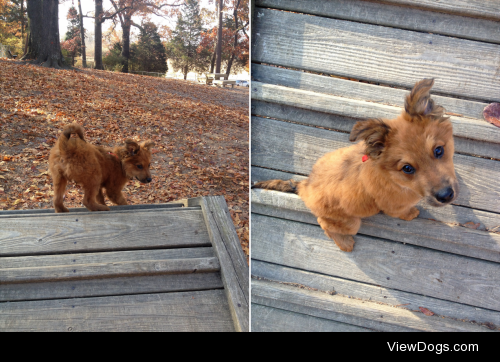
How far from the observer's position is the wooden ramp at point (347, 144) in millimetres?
1719

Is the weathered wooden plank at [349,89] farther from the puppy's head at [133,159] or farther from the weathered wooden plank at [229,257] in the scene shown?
the puppy's head at [133,159]

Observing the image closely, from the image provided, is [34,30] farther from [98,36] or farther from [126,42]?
[126,42]

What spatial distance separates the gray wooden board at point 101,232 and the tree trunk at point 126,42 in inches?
243

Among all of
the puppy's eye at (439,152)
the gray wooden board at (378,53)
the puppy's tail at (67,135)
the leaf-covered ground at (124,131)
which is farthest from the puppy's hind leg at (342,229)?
the puppy's tail at (67,135)

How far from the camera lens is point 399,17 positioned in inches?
67.7

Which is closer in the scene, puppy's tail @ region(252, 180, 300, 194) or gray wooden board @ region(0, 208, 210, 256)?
puppy's tail @ region(252, 180, 300, 194)

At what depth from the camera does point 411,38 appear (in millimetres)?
1718

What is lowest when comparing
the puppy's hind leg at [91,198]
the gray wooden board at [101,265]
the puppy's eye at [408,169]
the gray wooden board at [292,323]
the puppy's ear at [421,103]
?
the gray wooden board at [292,323]

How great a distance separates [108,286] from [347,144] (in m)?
1.79

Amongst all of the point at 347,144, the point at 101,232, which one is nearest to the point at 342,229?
the point at 347,144

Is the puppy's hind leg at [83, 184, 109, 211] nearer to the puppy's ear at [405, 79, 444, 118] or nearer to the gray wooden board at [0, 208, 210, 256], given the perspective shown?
the gray wooden board at [0, 208, 210, 256]

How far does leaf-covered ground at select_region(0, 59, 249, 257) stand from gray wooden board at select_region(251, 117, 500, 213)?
7.73ft

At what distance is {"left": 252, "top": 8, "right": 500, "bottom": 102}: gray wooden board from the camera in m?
1.71

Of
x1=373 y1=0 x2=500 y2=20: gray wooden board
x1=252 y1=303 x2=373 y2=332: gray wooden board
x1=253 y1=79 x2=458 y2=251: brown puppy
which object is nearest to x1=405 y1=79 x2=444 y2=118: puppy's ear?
x1=253 y1=79 x2=458 y2=251: brown puppy
